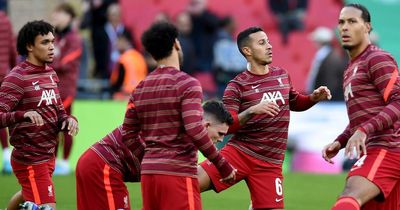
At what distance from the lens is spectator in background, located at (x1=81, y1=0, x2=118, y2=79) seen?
68.0ft

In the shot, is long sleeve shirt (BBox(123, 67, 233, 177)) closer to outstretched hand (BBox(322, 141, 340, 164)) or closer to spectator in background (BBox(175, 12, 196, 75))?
outstretched hand (BBox(322, 141, 340, 164))

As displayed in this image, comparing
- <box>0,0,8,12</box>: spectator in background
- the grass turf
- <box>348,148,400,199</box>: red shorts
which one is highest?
<box>0,0,8,12</box>: spectator in background

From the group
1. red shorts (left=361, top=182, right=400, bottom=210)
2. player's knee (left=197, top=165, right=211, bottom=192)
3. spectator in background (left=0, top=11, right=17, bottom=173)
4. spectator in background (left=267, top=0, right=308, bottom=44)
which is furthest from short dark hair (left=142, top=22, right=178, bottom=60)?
spectator in background (left=267, top=0, right=308, bottom=44)

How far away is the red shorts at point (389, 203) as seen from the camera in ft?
30.3

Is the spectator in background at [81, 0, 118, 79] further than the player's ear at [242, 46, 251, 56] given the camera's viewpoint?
Yes

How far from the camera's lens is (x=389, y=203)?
925 centimetres

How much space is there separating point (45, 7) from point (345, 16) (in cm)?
1294

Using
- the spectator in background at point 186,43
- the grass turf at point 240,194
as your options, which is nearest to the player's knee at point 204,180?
the grass turf at point 240,194

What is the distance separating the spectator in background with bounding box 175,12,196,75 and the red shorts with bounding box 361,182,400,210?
33.2 feet

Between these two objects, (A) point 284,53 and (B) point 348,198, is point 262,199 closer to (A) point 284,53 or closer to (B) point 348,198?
(B) point 348,198

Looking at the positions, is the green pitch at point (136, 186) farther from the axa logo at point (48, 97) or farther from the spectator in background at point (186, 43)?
the axa logo at point (48, 97)

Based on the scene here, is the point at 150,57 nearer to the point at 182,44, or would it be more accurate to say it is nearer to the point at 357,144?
the point at 182,44

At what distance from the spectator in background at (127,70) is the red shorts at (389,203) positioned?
1025 cm

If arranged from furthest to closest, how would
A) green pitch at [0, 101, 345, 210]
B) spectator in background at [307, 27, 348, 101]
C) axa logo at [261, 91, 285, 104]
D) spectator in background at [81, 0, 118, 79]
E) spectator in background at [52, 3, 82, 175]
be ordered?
spectator in background at [81, 0, 118, 79]
spectator in background at [307, 27, 348, 101]
spectator in background at [52, 3, 82, 175]
green pitch at [0, 101, 345, 210]
axa logo at [261, 91, 285, 104]
